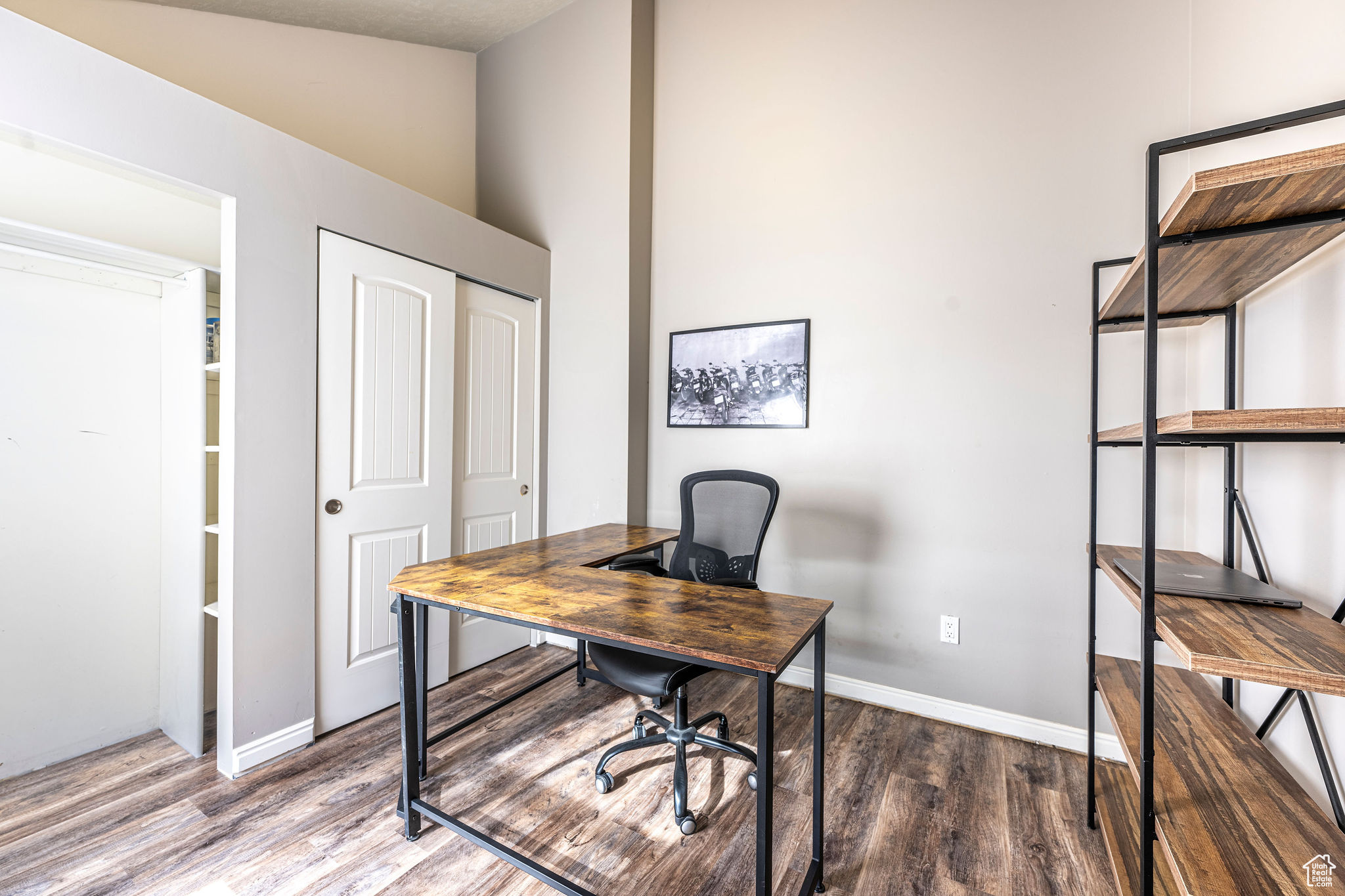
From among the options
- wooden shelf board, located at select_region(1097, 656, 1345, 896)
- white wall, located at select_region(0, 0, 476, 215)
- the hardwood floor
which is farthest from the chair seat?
white wall, located at select_region(0, 0, 476, 215)

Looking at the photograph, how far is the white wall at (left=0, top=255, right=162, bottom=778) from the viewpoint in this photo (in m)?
1.82

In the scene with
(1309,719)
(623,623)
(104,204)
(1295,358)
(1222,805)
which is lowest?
(1222,805)

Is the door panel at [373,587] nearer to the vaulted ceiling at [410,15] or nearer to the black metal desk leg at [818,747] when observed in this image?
the black metal desk leg at [818,747]

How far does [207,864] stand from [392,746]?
644mm

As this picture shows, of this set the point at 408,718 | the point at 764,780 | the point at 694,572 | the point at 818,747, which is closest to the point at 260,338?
the point at 408,718

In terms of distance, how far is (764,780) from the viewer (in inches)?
44.3

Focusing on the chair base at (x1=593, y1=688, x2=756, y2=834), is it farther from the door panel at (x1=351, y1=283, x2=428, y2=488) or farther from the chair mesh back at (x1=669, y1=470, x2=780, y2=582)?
the door panel at (x1=351, y1=283, x2=428, y2=488)


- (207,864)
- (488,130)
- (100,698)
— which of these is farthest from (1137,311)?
(100,698)

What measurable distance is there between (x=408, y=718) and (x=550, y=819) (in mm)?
563

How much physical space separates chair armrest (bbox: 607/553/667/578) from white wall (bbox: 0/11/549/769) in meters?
1.21

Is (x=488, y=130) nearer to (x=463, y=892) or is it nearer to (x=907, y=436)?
(x=907, y=436)

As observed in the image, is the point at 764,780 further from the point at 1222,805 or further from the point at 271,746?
the point at 271,746

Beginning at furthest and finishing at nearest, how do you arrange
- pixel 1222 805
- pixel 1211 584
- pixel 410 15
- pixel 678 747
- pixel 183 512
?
pixel 410 15
pixel 183 512
pixel 678 747
pixel 1211 584
pixel 1222 805

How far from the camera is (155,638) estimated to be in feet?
7.08
